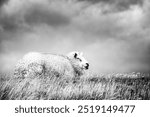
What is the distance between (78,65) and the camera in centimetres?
1220

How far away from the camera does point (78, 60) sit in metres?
A: 12.4

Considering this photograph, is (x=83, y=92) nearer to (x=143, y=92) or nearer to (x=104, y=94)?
(x=104, y=94)

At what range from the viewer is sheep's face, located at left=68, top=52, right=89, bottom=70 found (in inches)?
478

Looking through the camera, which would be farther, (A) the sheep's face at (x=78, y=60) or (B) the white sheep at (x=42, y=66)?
(A) the sheep's face at (x=78, y=60)

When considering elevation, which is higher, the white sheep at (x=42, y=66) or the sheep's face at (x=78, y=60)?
the sheep's face at (x=78, y=60)

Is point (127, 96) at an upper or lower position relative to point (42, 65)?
lower

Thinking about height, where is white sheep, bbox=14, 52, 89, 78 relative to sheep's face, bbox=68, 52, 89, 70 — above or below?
below

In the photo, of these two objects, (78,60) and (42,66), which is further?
(78,60)

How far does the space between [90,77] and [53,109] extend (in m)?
6.11

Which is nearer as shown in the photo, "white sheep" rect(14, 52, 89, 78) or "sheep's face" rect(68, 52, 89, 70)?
"white sheep" rect(14, 52, 89, 78)

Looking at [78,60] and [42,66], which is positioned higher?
[78,60]

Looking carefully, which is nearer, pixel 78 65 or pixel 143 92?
pixel 143 92

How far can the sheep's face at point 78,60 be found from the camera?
478 inches

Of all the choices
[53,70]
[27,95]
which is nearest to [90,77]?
[53,70]
